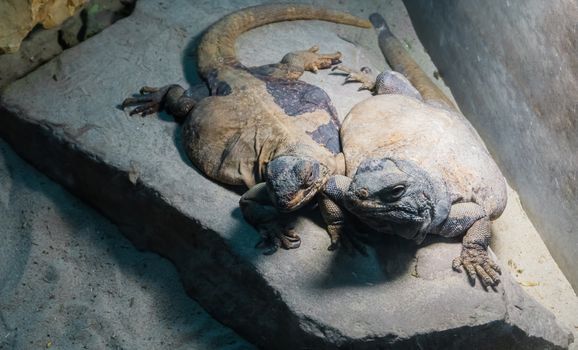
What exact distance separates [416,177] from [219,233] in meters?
1.27

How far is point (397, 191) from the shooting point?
11.9ft

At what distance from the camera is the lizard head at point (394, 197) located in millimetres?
3626

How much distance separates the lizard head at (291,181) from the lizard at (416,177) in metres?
0.19

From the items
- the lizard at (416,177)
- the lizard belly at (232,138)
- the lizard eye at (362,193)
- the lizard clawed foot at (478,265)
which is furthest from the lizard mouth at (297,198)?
the lizard clawed foot at (478,265)

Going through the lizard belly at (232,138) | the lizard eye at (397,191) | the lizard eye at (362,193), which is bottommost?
the lizard belly at (232,138)

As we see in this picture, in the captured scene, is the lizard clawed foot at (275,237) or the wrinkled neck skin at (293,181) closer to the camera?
the wrinkled neck skin at (293,181)

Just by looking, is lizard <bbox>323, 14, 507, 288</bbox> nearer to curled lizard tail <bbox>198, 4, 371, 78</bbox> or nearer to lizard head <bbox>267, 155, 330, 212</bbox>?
lizard head <bbox>267, 155, 330, 212</bbox>

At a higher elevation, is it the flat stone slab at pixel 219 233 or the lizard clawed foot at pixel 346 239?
the lizard clawed foot at pixel 346 239

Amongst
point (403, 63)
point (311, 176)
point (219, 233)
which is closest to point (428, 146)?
point (311, 176)

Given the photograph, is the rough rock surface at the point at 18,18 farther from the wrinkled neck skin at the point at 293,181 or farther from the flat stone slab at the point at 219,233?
the wrinkled neck skin at the point at 293,181

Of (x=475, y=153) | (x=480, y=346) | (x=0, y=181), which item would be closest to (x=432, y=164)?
(x=475, y=153)

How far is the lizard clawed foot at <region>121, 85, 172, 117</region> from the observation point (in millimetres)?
5145

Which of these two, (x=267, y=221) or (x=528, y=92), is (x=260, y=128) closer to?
(x=267, y=221)

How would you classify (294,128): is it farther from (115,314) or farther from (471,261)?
(115,314)
